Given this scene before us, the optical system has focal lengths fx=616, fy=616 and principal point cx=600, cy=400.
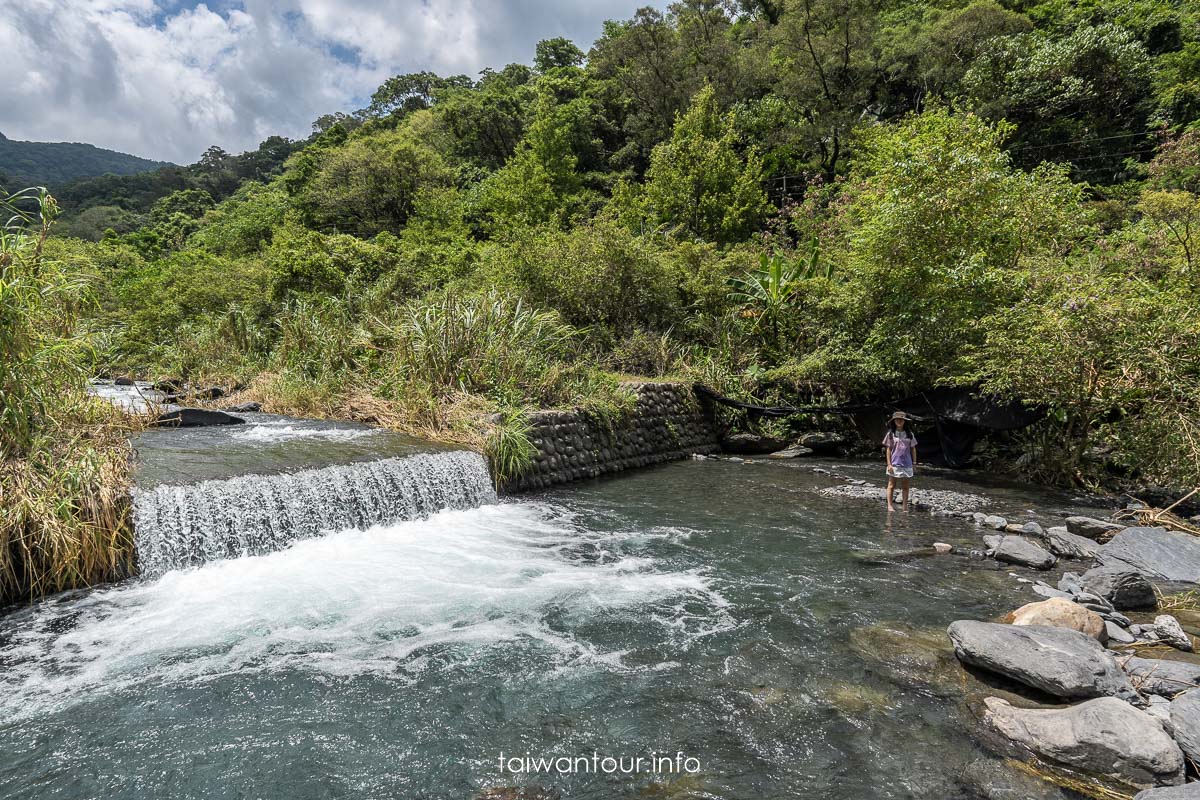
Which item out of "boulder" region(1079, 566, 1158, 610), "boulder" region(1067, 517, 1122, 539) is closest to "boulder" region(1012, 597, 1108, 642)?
"boulder" region(1079, 566, 1158, 610)

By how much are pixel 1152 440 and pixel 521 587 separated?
902 centimetres

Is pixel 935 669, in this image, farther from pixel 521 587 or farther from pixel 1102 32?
pixel 1102 32

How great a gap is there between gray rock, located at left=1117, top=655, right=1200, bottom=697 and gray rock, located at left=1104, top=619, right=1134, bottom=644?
488 millimetres

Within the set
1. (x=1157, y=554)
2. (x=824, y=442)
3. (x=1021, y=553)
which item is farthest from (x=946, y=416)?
(x=1021, y=553)

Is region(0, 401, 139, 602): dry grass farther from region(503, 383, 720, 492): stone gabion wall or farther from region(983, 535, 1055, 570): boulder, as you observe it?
region(983, 535, 1055, 570): boulder

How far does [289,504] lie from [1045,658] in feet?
24.9

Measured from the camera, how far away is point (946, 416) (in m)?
11.6

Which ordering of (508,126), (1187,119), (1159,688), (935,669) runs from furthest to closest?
1. (508,126)
2. (1187,119)
3. (935,669)
4. (1159,688)

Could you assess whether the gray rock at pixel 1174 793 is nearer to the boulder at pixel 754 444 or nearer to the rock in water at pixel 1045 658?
the rock in water at pixel 1045 658

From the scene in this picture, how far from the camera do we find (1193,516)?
8227mm

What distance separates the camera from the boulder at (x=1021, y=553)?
6.72 meters

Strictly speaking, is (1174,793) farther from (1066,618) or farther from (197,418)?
(197,418)

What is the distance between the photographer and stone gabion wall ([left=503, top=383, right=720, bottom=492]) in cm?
1069

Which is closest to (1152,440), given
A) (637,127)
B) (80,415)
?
(80,415)
